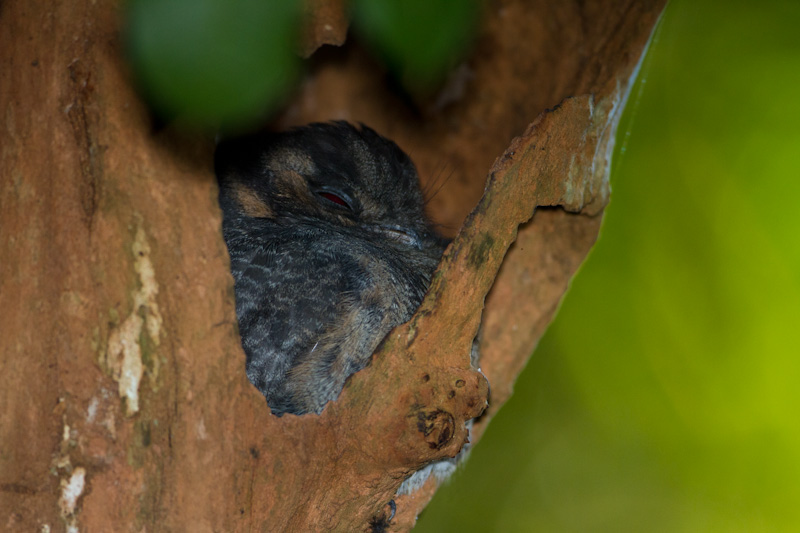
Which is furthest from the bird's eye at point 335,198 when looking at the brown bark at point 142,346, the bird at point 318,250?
the brown bark at point 142,346

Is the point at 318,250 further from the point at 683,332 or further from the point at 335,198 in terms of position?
the point at 683,332

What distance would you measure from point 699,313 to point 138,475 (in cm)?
170

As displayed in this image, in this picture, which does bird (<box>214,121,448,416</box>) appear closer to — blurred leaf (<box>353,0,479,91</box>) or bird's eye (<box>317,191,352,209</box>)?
bird's eye (<box>317,191,352,209</box>)

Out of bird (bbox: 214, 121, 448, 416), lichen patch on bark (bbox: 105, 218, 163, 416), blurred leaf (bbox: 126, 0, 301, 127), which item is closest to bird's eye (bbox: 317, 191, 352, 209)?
bird (bbox: 214, 121, 448, 416)

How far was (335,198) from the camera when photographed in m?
2.14

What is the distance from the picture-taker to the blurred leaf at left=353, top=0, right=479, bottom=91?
60 centimetres

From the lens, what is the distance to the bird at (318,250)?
61.1 inches

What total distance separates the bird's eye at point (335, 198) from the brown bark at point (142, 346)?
85cm

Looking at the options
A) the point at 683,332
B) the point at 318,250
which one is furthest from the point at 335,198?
the point at 683,332

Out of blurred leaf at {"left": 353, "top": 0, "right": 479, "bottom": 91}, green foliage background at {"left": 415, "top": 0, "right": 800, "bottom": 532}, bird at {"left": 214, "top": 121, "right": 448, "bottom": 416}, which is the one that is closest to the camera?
blurred leaf at {"left": 353, "top": 0, "right": 479, "bottom": 91}

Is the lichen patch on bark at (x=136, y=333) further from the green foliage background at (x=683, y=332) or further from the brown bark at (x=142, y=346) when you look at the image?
the green foliage background at (x=683, y=332)

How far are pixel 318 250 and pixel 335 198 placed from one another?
1.63ft

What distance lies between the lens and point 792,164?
186 cm

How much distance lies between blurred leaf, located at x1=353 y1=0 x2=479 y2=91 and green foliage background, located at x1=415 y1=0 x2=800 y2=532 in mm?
1515
